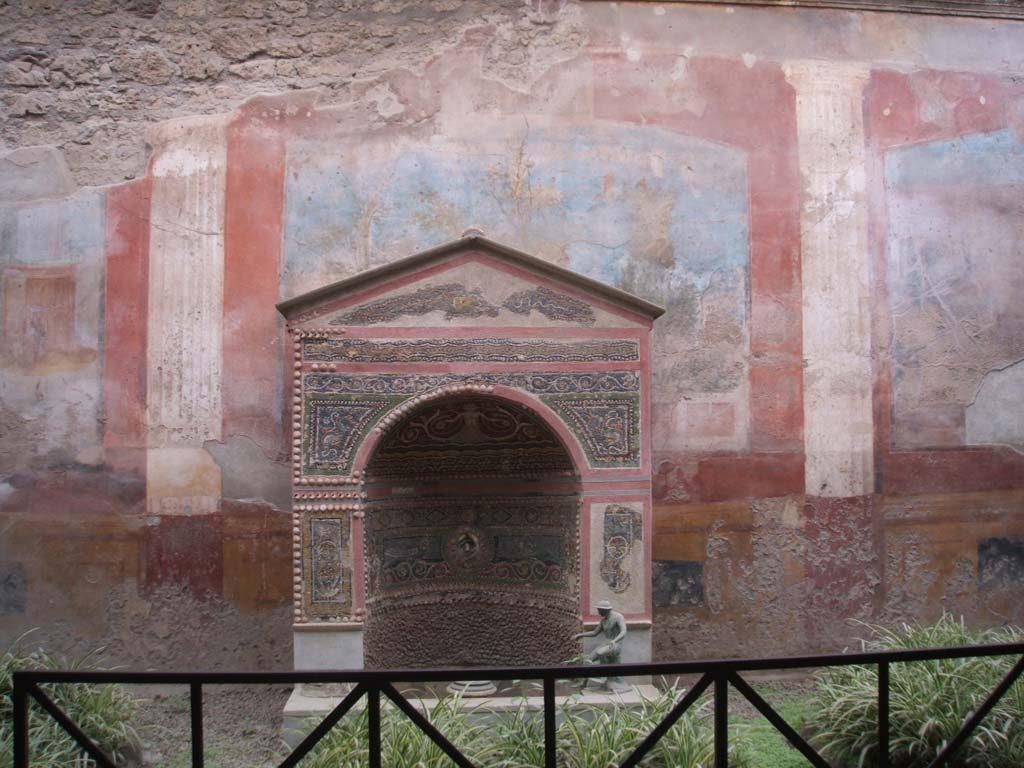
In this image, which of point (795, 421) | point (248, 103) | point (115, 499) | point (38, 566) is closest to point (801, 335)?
point (795, 421)

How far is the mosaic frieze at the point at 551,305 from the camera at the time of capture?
4.85m

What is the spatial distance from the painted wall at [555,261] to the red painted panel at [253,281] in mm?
20

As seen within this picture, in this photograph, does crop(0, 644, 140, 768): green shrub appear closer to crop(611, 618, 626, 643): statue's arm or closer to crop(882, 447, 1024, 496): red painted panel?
crop(611, 618, 626, 643): statue's arm

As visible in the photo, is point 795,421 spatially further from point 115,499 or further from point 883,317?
point 115,499

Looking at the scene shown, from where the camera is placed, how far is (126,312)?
5949 mm

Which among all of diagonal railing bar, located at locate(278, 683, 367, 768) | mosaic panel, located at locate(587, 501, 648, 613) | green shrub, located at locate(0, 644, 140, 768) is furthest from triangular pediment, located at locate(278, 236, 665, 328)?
diagonal railing bar, located at locate(278, 683, 367, 768)

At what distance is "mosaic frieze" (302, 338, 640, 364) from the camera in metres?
4.73

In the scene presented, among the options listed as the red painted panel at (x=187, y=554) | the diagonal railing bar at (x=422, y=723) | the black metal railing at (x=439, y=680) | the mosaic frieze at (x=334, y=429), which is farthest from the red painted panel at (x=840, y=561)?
the diagonal railing bar at (x=422, y=723)

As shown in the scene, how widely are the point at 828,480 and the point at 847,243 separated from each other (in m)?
1.63

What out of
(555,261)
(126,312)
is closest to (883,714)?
(555,261)

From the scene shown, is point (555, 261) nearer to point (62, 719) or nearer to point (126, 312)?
point (126, 312)

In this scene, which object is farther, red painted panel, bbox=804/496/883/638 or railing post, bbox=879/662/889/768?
red painted panel, bbox=804/496/883/638

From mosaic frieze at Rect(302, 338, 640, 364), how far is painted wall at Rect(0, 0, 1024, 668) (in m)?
1.34

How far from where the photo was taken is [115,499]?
5.84 metres
